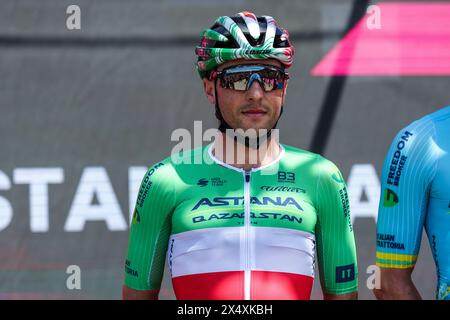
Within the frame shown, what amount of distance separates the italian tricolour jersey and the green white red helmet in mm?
427

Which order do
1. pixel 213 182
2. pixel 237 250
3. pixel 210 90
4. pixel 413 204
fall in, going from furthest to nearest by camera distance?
pixel 210 90, pixel 213 182, pixel 237 250, pixel 413 204

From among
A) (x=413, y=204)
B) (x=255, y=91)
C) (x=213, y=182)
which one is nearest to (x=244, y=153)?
(x=213, y=182)

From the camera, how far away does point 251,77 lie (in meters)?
3.43

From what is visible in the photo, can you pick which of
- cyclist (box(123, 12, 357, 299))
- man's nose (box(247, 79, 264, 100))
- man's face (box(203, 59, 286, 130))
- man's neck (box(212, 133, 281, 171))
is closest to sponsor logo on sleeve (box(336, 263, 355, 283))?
cyclist (box(123, 12, 357, 299))

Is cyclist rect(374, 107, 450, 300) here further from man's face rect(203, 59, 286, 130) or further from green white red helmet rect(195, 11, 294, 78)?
green white red helmet rect(195, 11, 294, 78)

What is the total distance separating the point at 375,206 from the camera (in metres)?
6.19

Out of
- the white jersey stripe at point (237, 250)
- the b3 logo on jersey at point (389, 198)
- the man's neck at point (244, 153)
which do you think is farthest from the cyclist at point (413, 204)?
the man's neck at point (244, 153)

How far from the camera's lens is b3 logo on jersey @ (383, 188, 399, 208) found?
328cm

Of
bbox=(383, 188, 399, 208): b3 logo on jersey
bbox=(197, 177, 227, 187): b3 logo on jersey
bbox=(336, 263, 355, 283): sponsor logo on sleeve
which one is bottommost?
bbox=(336, 263, 355, 283): sponsor logo on sleeve

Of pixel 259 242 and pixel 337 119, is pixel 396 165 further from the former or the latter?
pixel 337 119

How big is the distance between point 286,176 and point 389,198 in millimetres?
454

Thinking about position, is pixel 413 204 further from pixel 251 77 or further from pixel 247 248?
pixel 251 77
